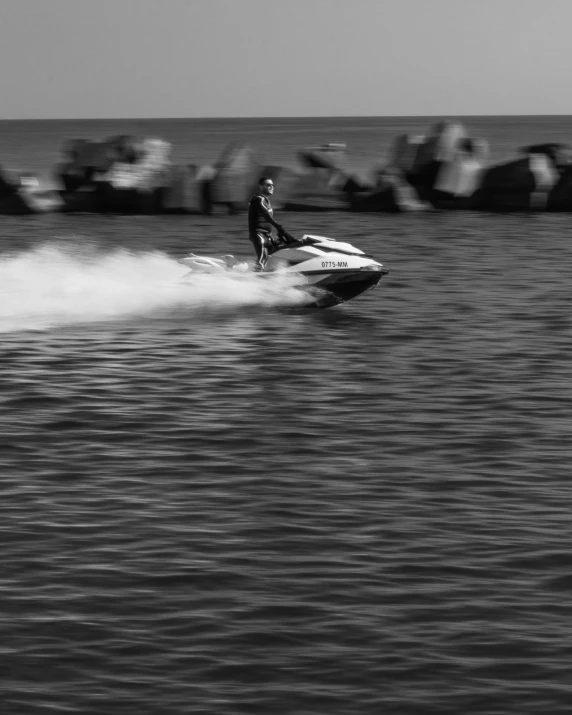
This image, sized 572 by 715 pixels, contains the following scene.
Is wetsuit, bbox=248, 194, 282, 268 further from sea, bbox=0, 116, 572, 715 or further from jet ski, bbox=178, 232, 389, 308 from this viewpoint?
sea, bbox=0, 116, 572, 715

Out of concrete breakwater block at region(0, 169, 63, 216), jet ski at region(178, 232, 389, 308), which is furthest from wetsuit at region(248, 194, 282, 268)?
concrete breakwater block at region(0, 169, 63, 216)

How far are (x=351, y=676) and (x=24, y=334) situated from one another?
45.9 ft

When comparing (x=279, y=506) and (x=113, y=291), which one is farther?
(x=113, y=291)

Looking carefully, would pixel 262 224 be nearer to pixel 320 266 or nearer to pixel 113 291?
pixel 320 266

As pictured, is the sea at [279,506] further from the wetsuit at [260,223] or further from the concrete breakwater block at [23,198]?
the concrete breakwater block at [23,198]

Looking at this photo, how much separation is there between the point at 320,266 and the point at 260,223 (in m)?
1.20

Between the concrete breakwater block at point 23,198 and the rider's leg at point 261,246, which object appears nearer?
the rider's leg at point 261,246

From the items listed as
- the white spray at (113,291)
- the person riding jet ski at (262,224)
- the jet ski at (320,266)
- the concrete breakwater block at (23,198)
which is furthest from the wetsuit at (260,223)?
the concrete breakwater block at (23,198)

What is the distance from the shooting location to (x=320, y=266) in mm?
22031

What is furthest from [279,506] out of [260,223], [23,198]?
[23,198]

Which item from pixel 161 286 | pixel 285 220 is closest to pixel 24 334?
pixel 161 286

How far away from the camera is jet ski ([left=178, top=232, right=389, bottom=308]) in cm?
2205

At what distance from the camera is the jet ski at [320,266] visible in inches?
868

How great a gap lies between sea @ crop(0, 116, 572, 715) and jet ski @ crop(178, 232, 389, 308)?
1.09ft
